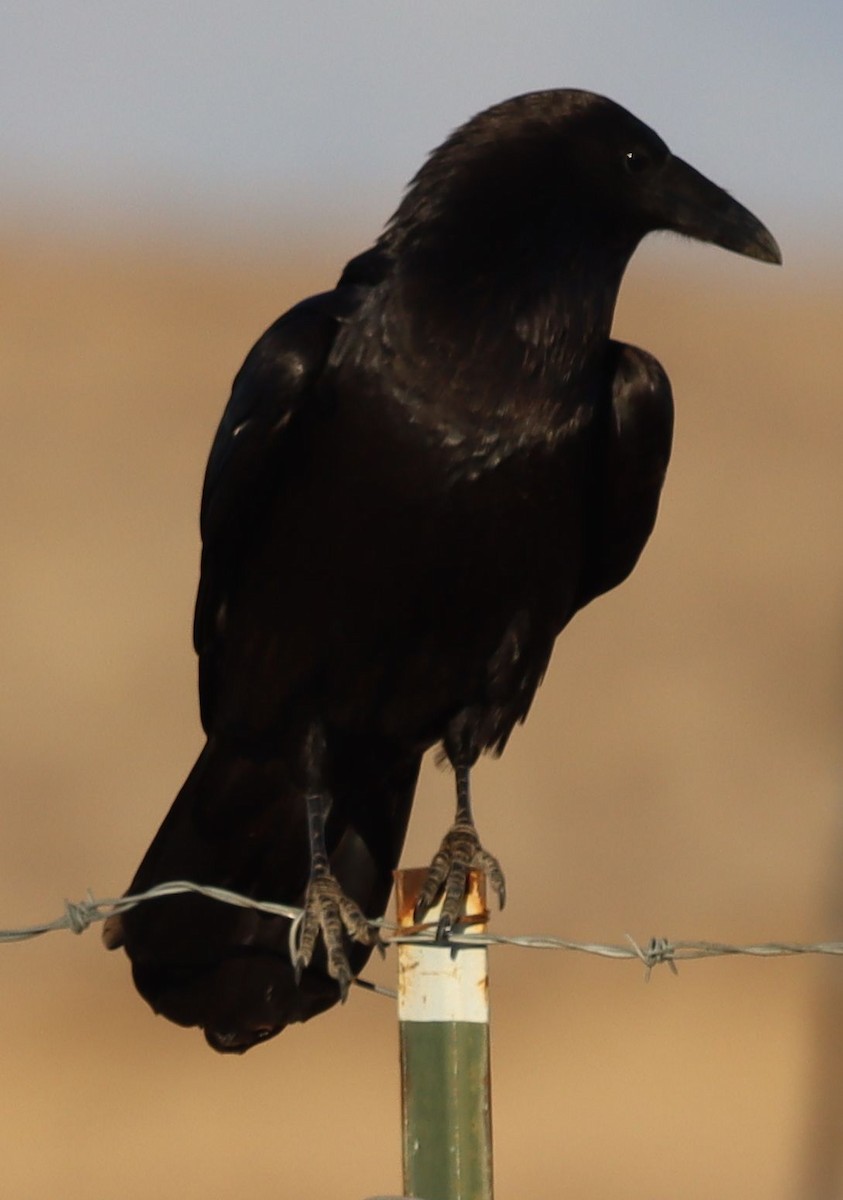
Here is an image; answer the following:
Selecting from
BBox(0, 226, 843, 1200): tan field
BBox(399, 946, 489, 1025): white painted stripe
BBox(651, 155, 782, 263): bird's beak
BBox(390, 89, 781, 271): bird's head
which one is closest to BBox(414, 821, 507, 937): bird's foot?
BBox(399, 946, 489, 1025): white painted stripe

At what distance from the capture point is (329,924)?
16.1 feet

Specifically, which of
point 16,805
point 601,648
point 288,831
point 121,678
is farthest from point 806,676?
point 288,831

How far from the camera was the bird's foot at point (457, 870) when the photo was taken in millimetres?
3766

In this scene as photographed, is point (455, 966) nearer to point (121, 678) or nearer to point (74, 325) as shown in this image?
point (121, 678)

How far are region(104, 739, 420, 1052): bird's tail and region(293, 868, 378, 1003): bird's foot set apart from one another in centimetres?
22

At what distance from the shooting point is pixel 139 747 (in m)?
19.3

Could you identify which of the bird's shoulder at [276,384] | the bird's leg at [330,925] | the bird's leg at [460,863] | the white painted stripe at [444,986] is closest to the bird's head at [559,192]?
the bird's shoulder at [276,384]

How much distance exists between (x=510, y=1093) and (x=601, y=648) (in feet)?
40.8

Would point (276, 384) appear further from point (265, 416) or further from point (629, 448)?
point (629, 448)

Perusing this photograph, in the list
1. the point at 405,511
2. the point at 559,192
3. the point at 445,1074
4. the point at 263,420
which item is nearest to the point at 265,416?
the point at 263,420

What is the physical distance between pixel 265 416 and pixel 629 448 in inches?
38.4

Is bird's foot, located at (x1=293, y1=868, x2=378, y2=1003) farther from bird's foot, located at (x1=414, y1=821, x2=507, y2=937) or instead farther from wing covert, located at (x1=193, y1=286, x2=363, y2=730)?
wing covert, located at (x1=193, y1=286, x2=363, y2=730)

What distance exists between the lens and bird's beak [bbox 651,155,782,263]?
5293 millimetres

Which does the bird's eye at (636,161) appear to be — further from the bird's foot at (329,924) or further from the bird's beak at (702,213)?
the bird's foot at (329,924)
